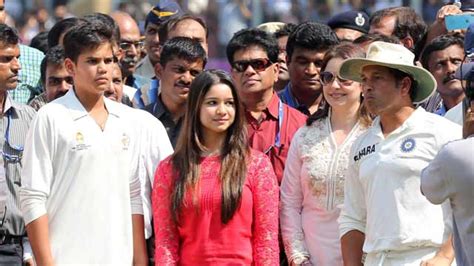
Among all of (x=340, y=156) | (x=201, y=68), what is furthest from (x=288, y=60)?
(x=340, y=156)

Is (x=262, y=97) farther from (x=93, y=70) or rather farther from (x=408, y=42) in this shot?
(x=408, y=42)

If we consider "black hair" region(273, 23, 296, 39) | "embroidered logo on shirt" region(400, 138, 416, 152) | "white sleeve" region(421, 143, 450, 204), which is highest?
"black hair" region(273, 23, 296, 39)

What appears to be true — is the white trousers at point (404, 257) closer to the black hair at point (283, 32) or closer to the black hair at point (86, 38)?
the black hair at point (86, 38)

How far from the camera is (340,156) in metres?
7.64

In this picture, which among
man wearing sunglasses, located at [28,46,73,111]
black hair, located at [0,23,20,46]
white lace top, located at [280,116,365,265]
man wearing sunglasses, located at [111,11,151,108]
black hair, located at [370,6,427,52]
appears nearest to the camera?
white lace top, located at [280,116,365,265]

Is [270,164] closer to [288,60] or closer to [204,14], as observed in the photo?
[288,60]

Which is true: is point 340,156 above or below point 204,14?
below

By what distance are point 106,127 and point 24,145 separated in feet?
1.71

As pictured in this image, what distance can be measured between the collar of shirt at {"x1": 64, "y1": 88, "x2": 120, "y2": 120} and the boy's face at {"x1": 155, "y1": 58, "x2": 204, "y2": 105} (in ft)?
2.49

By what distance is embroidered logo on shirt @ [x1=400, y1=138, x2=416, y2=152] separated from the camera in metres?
6.85

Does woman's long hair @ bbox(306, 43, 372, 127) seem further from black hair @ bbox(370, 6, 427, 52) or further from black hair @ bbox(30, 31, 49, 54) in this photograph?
black hair @ bbox(30, 31, 49, 54)

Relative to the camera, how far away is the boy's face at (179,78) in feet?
27.6

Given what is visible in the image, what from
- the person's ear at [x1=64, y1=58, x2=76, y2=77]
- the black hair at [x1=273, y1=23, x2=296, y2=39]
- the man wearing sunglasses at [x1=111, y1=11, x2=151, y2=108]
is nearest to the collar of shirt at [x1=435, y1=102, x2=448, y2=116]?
the black hair at [x1=273, y1=23, x2=296, y2=39]

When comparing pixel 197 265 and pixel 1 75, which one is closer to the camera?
pixel 197 265
